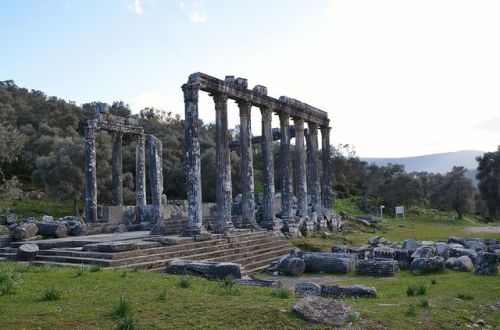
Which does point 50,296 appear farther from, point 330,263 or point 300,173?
point 300,173

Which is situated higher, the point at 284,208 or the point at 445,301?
the point at 284,208

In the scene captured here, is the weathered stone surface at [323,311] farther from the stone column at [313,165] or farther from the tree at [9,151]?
the stone column at [313,165]

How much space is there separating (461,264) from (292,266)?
627 cm

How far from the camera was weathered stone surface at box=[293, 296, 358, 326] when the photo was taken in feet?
29.0

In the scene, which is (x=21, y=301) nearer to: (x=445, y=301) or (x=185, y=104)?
(x=445, y=301)

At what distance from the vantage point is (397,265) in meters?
18.6

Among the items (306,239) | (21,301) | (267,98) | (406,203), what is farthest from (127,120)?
(406,203)

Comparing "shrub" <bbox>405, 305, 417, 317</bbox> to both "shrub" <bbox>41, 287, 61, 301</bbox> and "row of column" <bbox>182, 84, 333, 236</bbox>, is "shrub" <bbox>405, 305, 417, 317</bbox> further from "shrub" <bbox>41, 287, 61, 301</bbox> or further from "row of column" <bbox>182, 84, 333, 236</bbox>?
"row of column" <bbox>182, 84, 333, 236</bbox>

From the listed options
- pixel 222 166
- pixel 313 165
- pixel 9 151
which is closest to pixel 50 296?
pixel 222 166

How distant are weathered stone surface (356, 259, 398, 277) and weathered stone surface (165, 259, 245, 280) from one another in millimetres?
5617

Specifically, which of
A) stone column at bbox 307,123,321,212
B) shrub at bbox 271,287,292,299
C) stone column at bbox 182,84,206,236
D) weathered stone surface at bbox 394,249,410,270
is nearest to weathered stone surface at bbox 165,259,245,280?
shrub at bbox 271,287,292,299

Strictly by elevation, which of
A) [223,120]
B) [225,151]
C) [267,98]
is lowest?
[225,151]

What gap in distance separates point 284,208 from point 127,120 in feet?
37.8

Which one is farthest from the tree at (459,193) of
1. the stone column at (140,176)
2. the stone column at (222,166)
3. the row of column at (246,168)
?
the stone column at (222,166)
